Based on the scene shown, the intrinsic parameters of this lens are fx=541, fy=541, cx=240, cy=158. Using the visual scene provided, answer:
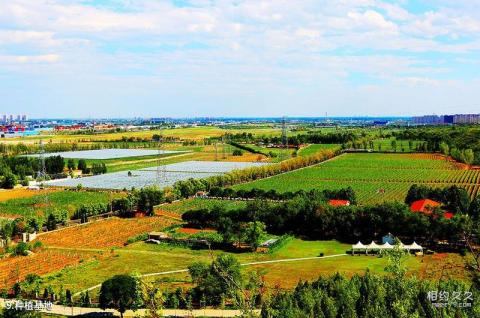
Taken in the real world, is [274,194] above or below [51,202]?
above

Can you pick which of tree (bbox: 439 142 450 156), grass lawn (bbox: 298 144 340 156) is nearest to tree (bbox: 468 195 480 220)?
tree (bbox: 439 142 450 156)

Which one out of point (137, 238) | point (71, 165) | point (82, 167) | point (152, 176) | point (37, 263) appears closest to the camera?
point (37, 263)

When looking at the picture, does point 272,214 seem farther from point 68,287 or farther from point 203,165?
point 203,165

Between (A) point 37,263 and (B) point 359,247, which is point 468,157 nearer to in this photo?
(B) point 359,247

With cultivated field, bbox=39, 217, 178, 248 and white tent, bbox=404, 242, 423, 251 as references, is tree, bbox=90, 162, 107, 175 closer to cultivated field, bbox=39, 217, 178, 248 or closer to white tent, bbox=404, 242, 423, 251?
cultivated field, bbox=39, 217, 178, 248

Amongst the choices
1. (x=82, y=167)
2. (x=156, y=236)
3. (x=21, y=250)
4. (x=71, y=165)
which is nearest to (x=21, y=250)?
(x=21, y=250)

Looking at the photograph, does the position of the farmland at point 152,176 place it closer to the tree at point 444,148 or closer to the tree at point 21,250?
the tree at point 21,250

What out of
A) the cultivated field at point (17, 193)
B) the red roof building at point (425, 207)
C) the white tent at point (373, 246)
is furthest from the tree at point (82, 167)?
the white tent at point (373, 246)

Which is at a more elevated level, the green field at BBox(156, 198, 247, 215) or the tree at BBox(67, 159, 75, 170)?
the tree at BBox(67, 159, 75, 170)
